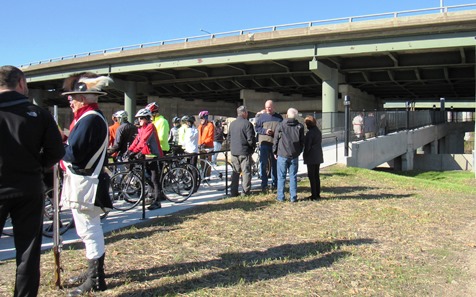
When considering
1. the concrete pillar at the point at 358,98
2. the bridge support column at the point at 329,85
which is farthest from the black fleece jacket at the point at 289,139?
the concrete pillar at the point at 358,98

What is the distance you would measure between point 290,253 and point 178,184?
409cm

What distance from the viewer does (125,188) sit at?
7.88 meters

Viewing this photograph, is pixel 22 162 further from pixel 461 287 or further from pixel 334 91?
pixel 334 91

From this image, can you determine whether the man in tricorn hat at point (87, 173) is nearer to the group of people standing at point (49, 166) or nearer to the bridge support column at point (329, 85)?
the group of people standing at point (49, 166)

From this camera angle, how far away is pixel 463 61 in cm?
2642

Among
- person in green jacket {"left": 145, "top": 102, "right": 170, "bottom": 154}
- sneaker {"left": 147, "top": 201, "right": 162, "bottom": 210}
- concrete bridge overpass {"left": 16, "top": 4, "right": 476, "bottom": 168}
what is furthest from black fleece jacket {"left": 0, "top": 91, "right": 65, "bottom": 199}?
concrete bridge overpass {"left": 16, "top": 4, "right": 476, "bottom": 168}

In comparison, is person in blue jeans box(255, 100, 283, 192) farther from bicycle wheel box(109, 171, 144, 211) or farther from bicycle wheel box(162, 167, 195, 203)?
bicycle wheel box(109, 171, 144, 211)

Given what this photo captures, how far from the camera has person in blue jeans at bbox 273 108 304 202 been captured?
8.09 meters

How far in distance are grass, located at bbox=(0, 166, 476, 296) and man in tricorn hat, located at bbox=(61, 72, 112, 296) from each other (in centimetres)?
36

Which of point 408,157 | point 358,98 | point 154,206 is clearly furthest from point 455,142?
point 154,206

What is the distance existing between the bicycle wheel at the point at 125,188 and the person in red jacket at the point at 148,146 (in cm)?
30

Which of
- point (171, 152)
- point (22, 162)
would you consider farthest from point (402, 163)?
point (22, 162)

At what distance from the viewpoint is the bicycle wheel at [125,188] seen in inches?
309

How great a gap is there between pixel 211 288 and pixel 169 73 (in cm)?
3544
